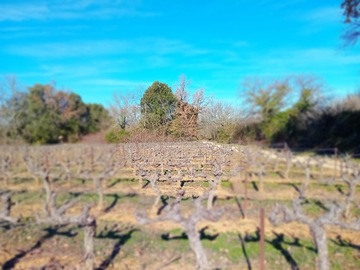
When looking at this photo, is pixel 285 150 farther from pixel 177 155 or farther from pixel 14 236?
pixel 177 155

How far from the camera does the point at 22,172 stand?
13.9ft

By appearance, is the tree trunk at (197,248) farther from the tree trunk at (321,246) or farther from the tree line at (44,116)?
the tree line at (44,116)

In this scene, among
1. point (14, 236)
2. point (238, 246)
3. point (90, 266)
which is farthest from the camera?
point (238, 246)

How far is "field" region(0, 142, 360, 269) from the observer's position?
13.2 feet

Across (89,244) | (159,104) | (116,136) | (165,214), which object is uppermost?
(159,104)

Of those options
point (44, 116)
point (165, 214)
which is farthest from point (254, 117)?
point (44, 116)

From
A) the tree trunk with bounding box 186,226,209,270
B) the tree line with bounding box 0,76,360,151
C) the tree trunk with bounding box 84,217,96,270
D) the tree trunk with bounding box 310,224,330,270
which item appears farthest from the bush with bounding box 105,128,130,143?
the tree trunk with bounding box 310,224,330,270

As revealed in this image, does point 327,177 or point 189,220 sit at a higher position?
point 327,177

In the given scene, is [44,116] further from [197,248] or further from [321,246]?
[321,246]

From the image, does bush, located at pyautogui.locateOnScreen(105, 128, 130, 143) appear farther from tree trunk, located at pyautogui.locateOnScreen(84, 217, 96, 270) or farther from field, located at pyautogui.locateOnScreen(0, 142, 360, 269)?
tree trunk, located at pyautogui.locateOnScreen(84, 217, 96, 270)

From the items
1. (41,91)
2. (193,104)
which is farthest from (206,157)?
(41,91)

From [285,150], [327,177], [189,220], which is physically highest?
[285,150]

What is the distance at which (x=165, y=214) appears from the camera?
13.1 ft

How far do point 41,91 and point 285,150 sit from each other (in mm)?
3106
